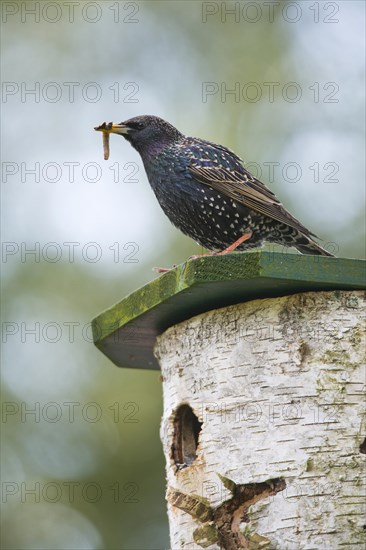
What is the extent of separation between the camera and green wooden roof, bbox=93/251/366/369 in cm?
504

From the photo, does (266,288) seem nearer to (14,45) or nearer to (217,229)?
(217,229)

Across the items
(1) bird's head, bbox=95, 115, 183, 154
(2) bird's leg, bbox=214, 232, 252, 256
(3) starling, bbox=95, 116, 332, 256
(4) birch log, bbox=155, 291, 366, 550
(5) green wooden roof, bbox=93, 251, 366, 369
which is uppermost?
(1) bird's head, bbox=95, 115, 183, 154

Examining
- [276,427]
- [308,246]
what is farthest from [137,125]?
[276,427]

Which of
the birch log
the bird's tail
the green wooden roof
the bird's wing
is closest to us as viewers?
the birch log

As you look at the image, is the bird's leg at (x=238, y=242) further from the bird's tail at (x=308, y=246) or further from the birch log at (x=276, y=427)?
the birch log at (x=276, y=427)

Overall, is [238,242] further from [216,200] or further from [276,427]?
[276,427]

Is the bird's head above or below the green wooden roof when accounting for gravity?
above

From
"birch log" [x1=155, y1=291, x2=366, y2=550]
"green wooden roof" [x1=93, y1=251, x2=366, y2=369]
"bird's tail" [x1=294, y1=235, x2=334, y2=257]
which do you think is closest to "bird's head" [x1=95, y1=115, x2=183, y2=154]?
"bird's tail" [x1=294, y1=235, x2=334, y2=257]

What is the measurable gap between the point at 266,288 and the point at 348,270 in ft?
1.18

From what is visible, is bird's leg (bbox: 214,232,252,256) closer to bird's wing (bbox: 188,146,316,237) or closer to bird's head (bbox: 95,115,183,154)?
bird's wing (bbox: 188,146,316,237)

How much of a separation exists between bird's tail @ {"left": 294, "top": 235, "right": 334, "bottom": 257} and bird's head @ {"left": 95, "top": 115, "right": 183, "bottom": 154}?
935mm

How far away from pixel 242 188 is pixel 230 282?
1.45 metres

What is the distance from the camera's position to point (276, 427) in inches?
196

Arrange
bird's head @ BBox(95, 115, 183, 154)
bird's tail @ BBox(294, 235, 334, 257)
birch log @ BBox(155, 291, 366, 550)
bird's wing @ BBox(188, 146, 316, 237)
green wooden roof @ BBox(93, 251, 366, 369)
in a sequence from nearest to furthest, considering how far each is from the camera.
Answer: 1. birch log @ BBox(155, 291, 366, 550)
2. green wooden roof @ BBox(93, 251, 366, 369)
3. bird's wing @ BBox(188, 146, 316, 237)
4. bird's tail @ BBox(294, 235, 334, 257)
5. bird's head @ BBox(95, 115, 183, 154)
